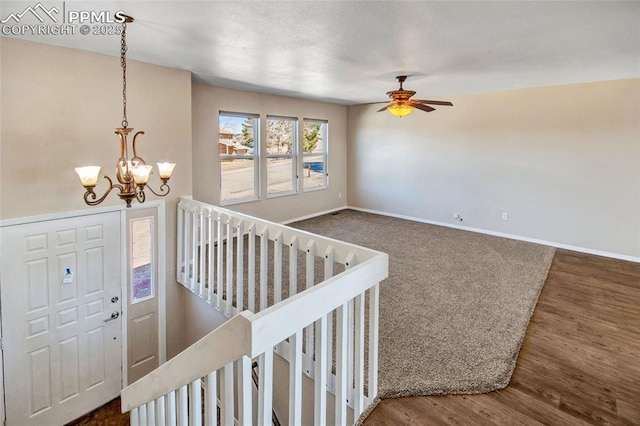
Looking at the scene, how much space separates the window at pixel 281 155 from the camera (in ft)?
21.3

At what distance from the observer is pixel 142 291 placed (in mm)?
4008

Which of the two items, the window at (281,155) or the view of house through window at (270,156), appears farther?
the window at (281,155)

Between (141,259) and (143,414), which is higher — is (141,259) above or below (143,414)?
above

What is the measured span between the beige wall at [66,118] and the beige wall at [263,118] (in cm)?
117

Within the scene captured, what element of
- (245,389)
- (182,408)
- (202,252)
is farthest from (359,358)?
(202,252)

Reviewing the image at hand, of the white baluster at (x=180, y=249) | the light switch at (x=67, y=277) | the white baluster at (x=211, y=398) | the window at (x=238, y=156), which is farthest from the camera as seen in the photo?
the window at (x=238, y=156)

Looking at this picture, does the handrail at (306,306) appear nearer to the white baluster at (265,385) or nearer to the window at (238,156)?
the white baluster at (265,385)

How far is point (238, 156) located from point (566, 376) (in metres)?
5.19

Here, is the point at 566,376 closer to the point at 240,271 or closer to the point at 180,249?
the point at 240,271

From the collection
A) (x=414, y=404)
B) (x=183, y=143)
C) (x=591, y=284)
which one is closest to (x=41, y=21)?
(x=183, y=143)

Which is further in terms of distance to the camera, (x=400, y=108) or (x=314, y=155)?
(x=314, y=155)

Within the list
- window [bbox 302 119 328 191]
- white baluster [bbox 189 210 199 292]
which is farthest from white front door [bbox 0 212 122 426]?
window [bbox 302 119 328 191]

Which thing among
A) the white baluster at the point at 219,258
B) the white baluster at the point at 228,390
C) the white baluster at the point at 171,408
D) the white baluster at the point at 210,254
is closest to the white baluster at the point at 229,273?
the white baluster at the point at 219,258

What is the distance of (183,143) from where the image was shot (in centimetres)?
420
